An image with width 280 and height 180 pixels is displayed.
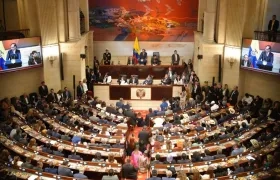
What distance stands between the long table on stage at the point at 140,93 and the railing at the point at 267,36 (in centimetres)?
571

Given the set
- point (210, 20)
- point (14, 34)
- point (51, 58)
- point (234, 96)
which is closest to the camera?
point (14, 34)

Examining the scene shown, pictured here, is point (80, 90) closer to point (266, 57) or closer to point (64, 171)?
point (64, 171)

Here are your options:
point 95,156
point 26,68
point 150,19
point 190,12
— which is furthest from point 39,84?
point 190,12

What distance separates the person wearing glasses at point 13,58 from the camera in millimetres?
19750

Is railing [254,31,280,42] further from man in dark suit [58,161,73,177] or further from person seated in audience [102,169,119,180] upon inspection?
man in dark suit [58,161,73,177]

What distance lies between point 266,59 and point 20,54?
1251cm

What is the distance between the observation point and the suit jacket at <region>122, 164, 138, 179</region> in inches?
558

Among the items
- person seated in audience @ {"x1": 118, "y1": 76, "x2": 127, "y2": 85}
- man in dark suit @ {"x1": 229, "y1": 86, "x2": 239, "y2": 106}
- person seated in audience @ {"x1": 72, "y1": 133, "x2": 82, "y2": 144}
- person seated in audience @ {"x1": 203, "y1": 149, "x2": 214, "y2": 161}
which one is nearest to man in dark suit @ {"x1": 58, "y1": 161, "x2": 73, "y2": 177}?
person seated in audience @ {"x1": 72, "y1": 133, "x2": 82, "y2": 144}

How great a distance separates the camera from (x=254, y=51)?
800 inches

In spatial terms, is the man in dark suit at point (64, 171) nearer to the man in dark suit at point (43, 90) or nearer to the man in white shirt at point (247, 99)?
the man in dark suit at point (43, 90)

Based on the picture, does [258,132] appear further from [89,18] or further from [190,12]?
[89,18]

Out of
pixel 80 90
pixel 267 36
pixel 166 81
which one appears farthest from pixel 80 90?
pixel 267 36

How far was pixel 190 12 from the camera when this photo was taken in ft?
97.8

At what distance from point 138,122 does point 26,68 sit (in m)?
6.57
